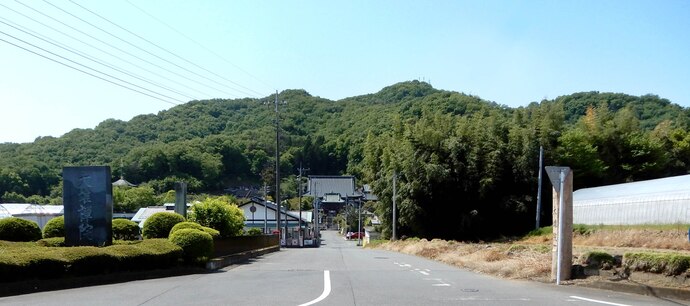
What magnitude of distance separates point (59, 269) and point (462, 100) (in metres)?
64.3

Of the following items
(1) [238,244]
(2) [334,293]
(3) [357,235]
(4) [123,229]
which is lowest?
(3) [357,235]

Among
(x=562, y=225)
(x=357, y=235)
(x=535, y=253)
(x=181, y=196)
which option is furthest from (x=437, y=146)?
(x=357, y=235)

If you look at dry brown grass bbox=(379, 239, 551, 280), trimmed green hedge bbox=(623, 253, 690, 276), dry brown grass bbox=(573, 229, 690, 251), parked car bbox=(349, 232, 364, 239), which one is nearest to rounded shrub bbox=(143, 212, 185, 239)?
dry brown grass bbox=(379, 239, 551, 280)

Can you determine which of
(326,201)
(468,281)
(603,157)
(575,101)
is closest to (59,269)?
(468,281)

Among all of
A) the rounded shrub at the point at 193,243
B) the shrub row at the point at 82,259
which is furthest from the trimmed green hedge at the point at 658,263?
the rounded shrub at the point at 193,243

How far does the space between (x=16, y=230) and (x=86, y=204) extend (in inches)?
130

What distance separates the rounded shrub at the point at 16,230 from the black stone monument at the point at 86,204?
2.66 metres

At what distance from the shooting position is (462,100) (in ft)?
241

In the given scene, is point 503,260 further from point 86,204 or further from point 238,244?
point 238,244

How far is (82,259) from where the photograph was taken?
549 inches

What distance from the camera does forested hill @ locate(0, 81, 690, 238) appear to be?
146 feet

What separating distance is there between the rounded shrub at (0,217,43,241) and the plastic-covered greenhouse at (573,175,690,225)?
24.2m

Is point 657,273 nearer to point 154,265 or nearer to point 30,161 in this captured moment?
point 154,265

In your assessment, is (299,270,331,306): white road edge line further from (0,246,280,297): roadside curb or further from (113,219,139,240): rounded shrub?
(113,219,139,240): rounded shrub
